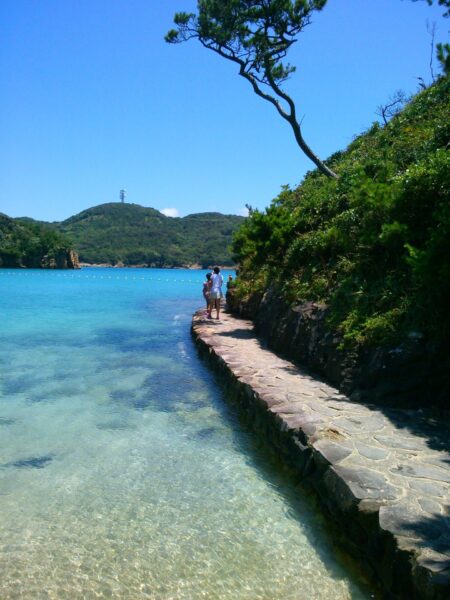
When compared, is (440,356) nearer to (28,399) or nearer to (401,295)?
(401,295)

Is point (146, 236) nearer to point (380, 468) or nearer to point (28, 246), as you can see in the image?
point (28, 246)

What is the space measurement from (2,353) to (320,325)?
29.2 ft

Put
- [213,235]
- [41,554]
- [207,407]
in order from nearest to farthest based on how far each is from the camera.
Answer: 1. [41,554]
2. [207,407]
3. [213,235]

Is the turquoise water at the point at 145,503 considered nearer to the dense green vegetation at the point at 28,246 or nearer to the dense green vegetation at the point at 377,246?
the dense green vegetation at the point at 377,246

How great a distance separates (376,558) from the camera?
3.73 metres

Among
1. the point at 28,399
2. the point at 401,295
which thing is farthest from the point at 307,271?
the point at 28,399

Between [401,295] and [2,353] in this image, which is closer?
[401,295]

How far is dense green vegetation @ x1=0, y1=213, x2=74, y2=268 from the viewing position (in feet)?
335

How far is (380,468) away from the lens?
462cm

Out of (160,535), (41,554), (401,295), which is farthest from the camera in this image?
(401,295)

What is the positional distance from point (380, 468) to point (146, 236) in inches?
6110

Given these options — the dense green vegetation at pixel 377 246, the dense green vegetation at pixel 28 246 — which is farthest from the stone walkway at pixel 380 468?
the dense green vegetation at pixel 28 246

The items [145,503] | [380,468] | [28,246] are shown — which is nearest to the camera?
[380,468]

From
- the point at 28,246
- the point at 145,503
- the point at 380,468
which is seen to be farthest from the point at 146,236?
the point at 380,468
